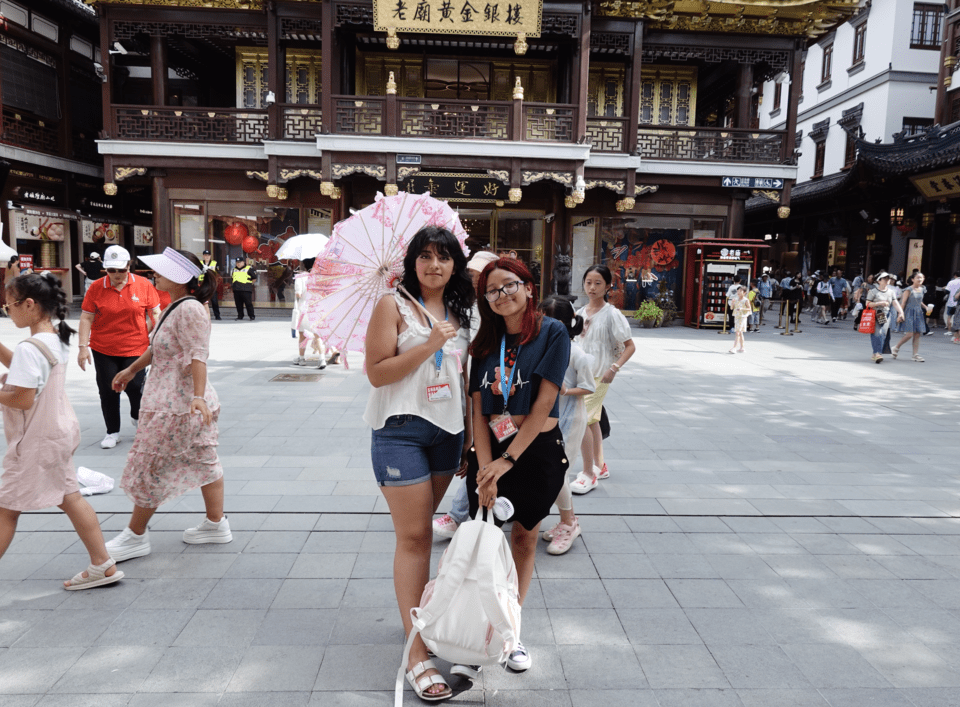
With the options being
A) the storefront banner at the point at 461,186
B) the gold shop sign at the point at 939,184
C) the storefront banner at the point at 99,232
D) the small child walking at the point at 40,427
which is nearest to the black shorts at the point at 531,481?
the small child walking at the point at 40,427

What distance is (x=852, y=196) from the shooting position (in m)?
23.4

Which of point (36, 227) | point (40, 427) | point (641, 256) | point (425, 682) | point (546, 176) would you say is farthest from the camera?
point (641, 256)

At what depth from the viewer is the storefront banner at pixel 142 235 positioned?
2382 centimetres

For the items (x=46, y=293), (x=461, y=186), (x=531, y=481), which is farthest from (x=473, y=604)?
(x=461, y=186)

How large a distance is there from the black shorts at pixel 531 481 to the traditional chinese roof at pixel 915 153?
738 inches

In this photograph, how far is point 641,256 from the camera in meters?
19.1

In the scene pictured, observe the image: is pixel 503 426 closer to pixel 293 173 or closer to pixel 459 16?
pixel 459 16

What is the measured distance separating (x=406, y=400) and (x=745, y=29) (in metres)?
18.5

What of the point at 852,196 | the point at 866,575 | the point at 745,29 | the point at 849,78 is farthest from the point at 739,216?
the point at 866,575

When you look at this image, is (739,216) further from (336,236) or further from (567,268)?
(336,236)

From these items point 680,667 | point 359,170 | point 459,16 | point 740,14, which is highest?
point 740,14

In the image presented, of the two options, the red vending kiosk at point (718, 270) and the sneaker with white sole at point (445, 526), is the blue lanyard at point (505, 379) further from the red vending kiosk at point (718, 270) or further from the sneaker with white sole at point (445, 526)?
the red vending kiosk at point (718, 270)

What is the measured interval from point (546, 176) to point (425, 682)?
15134 millimetres

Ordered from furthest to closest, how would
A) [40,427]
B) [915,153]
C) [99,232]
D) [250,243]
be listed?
[99,232]
[250,243]
[915,153]
[40,427]
